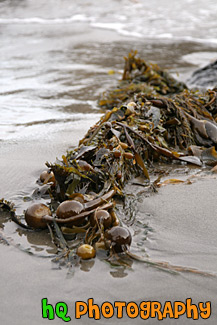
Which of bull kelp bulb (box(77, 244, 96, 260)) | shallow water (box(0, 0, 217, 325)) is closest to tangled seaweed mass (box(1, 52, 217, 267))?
bull kelp bulb (box(77, 244, 96, 260))

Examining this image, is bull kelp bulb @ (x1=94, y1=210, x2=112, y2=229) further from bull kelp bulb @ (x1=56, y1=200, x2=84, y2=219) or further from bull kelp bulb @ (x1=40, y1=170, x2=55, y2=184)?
bull kelp bulb @ (x1=40, y1=170, x2=55, y2=184)

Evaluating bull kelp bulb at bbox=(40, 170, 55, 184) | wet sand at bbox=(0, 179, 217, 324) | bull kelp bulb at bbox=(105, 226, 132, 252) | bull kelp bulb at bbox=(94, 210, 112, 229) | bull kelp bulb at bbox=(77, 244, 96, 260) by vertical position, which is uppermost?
bull kelp bulb at bbox=(40, 170, 55, 184)

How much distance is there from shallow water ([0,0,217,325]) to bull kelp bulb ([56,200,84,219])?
14 centimetres

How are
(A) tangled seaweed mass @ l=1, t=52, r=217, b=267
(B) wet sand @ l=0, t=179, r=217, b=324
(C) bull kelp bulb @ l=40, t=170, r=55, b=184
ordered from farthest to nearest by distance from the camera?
(C) bull kelp bulb @ l=40, t=170, r=55, b=184 < (A) tangled seaweed mass @ l=1, t=52, r=217, b=267 < (B) wet sand @ l=0, t=179, r=217, b=324

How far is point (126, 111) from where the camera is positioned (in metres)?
2.92

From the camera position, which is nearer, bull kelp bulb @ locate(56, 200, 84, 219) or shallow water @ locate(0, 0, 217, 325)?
shallow water @ locate(0, 0, 217, 325)

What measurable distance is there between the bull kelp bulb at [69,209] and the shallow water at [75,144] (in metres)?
0.14

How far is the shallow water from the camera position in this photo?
5.16ft

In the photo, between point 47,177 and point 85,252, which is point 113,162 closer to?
point 47,177

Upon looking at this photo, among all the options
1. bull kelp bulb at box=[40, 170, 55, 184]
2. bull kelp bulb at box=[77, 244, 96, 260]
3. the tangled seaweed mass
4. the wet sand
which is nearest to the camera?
the wet sand

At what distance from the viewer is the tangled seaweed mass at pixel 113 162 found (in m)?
1.83

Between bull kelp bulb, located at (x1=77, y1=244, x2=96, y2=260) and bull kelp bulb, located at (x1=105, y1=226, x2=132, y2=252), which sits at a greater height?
bull kelp bulb, located at (x1=105, y1=226, x2=132, y2=252)

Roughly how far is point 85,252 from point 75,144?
147 cm

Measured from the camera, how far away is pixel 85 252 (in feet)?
5.56
